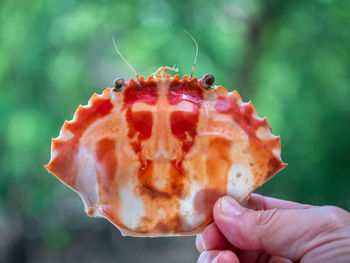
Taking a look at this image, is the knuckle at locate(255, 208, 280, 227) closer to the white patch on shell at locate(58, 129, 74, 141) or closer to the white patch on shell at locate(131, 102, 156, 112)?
the white patch on shell at locate(131, 102, 156, 112)

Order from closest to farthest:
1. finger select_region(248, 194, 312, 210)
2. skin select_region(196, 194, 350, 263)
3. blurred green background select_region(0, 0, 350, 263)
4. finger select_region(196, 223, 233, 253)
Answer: skin select_region(196, 194, 350, 263)
finger select_region(196, 223, 233, 253)
finger select_region(248, 194, 312, 210)
blurred green background select_region(0, 0, 350, 263)

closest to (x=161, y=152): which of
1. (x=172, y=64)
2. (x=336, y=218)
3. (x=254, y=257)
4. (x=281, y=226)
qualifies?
(x=281, y=226)

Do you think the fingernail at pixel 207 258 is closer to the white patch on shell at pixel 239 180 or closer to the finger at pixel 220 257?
the finger at pixel 220 257

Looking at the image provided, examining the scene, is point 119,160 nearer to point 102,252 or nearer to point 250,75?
point 250,75

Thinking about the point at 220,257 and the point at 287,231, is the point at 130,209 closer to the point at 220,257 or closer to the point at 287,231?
the point at 220,257

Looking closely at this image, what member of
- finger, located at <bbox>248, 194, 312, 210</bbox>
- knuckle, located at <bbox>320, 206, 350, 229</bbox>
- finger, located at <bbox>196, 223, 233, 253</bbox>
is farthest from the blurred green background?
knuckle, located at <bbox>320, 206, 350, 229</bbox>

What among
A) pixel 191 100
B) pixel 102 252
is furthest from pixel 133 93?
pixel 102 252
